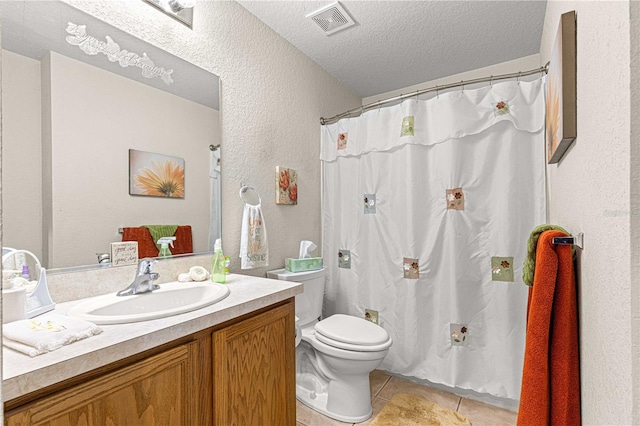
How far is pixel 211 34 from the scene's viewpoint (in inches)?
67.0

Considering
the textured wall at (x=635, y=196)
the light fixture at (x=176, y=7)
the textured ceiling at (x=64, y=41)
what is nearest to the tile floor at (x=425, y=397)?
the textured wall at (x=635, y=196)

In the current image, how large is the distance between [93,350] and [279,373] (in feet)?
2.37

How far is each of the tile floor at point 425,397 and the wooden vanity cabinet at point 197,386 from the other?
58 centimetres

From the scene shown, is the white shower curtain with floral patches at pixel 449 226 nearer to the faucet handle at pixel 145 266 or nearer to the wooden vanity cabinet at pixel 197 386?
the wooden vanity cabinet at pixel 197 386

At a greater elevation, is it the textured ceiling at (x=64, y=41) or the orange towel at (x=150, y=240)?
the textured ceiling at (x=64, y=41)

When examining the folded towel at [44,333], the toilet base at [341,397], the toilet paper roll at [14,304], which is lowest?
the toilet base at [341,397]

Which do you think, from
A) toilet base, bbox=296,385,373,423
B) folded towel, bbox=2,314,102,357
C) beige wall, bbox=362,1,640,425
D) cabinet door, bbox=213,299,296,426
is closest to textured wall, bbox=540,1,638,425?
beige wall, bbox=362,1,640,425

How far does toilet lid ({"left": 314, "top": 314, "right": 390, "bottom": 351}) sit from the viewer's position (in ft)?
5.55

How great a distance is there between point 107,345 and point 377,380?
187 centimetres

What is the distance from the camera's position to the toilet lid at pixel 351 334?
169 centimetres

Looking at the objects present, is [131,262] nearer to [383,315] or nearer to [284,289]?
[284,289]

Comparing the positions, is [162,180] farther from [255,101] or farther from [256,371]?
[256,371]

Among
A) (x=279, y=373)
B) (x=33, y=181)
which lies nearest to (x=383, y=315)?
(x=279, y=373)

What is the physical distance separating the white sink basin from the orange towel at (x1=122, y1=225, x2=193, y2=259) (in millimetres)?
157
